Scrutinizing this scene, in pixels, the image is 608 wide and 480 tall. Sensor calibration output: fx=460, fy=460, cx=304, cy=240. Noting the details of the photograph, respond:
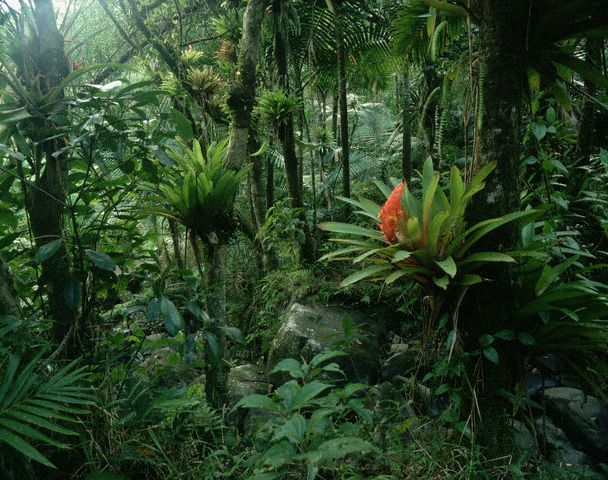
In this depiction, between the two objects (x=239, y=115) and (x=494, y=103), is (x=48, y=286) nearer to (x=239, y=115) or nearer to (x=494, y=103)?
(x=239, y=115)

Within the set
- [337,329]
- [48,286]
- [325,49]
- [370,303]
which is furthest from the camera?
[325,49]

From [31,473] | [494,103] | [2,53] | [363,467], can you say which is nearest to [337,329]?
[363,467]

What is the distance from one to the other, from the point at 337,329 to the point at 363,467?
7.10 feet

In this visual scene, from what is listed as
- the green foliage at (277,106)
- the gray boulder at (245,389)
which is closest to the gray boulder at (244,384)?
the gray boulder at (245,389)

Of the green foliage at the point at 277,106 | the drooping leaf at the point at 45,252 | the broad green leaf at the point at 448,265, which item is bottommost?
the broad green leaf at the point at 448,265

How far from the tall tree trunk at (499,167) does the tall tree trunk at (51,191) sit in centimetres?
197

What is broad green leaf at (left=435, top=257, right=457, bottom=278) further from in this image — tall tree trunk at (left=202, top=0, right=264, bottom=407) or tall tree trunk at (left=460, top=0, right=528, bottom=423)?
tall tree trunk at (left=202, top=0, right=264, bottom=407)

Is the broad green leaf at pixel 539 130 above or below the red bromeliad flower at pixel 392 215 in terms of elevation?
above

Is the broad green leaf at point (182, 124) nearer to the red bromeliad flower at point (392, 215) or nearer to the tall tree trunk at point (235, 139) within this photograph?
the red bromeliad flower at point (392, 215)

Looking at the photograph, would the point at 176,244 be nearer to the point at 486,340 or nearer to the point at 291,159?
the point at 291,159

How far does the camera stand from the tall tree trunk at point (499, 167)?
2270 millimetres

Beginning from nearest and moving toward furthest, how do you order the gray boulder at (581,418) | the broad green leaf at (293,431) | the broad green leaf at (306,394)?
the broad green leaf at (293,431)
the broad green leaf at (306,394)
the gray boulder at (581,418)

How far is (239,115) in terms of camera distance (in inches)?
137

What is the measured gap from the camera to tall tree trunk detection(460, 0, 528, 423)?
89.4 inches
